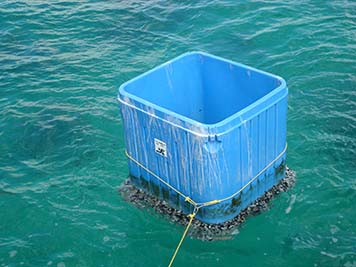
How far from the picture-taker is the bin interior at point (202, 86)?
639cm

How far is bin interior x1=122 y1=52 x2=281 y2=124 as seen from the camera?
6.39 metres

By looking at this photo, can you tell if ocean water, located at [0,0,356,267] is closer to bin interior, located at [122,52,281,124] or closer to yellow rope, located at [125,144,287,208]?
yellow rope, located at [125,144,287,208]

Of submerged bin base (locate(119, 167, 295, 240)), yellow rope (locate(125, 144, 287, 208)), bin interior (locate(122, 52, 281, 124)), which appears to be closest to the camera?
yellow rope (locate(125, 144, 287, 208))

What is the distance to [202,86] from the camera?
6957 millimetres

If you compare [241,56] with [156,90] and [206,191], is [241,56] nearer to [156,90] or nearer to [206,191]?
[156,90]

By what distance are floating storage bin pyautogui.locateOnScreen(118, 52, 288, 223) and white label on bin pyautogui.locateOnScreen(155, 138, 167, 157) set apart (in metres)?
0.01

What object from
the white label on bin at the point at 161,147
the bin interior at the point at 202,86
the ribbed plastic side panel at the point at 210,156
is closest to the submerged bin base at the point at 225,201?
the ribbed plastic side panel at the point at 210,156

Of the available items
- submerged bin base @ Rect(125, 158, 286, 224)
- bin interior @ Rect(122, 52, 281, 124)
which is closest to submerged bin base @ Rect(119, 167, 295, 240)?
submerged bin base @ Rect(125, 158, 286, 224)

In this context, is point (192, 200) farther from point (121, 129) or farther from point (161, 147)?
point (121, 129)

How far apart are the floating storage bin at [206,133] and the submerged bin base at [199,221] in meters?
0.09

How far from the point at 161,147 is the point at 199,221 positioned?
100cm

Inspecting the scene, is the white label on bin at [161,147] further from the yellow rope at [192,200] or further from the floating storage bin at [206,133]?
the yellow rope at [192,200]

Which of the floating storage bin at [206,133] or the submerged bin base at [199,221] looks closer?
the floating storage bin at [206,133]

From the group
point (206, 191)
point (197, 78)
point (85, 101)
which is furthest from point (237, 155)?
point (85, 101)
